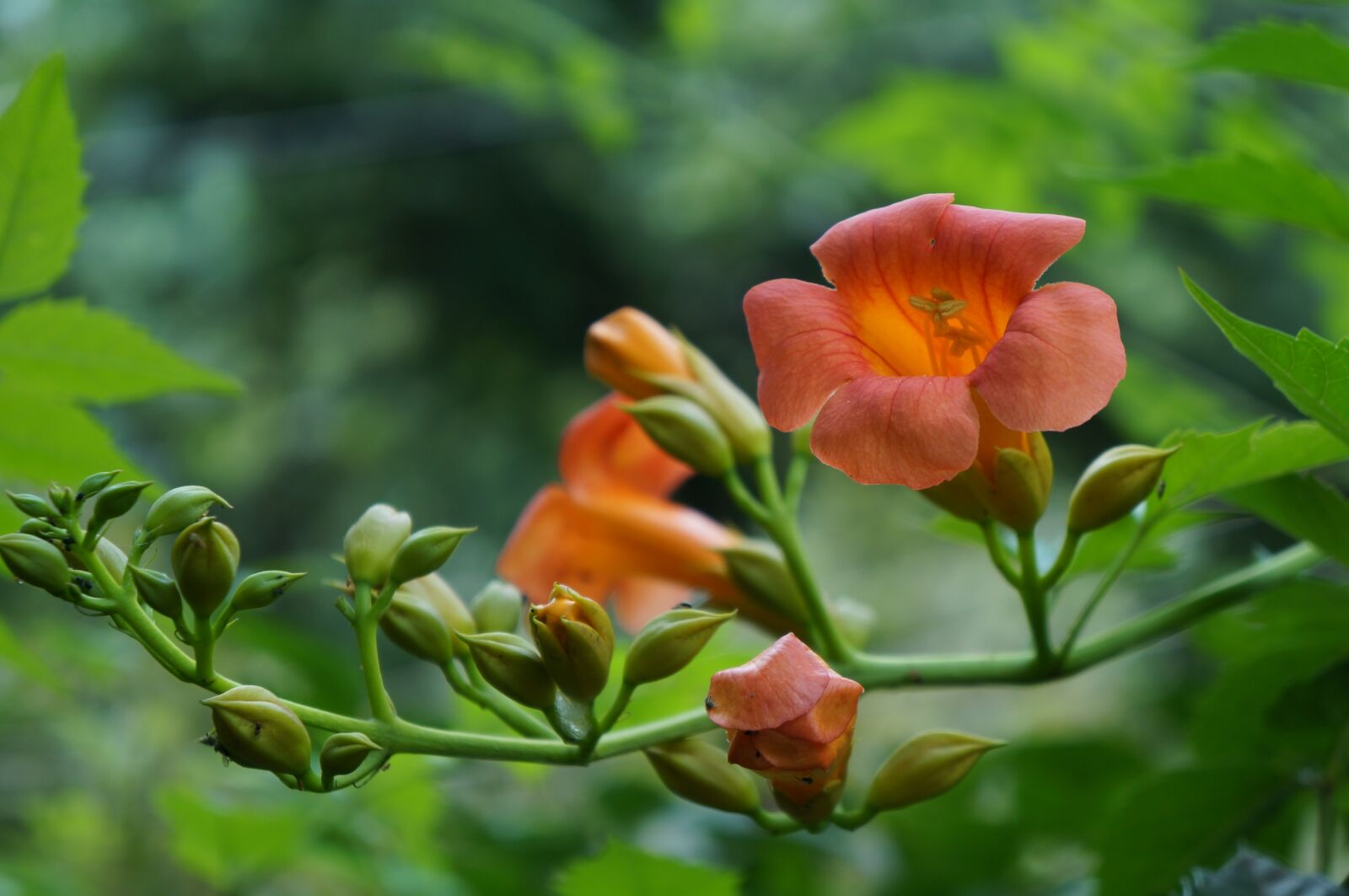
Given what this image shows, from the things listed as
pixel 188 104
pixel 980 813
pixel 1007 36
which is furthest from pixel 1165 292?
pixel 188 104

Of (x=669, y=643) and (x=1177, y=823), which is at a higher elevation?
(x=669, y=643)

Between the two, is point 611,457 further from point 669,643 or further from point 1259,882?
point 1259,882

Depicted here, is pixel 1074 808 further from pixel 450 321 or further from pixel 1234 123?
pixel 450 321

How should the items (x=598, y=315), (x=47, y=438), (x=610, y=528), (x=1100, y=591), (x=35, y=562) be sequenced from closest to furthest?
(x=35, y=562) → (x=1100, y=591) → (x=47, y=438) → (x=610, y=528) → (x=598, y=315)

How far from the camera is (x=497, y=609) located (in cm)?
76

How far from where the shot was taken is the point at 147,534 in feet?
1.88

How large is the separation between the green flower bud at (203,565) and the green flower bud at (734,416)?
1.39ft

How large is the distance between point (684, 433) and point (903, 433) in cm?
25

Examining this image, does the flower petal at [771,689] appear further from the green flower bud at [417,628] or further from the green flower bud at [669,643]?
the green flower bud at [417,628]

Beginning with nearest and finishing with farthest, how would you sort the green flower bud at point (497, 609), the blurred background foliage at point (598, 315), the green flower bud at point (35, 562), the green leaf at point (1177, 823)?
the green flower bud at point (35, 562) → the green flower bud at point (497, 609) → the green leaf at point (1177, 823) → the blurred background foliage at point (598, 315)

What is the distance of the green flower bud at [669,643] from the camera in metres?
0.62

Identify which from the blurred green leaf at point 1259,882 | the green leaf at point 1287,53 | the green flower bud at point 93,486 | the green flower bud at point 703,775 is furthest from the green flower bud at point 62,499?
the green leaf at point 1287,53

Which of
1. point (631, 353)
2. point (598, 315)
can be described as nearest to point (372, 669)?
point (631, 353)

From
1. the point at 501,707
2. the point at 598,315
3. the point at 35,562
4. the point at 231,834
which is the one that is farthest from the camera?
the point at 598,315
